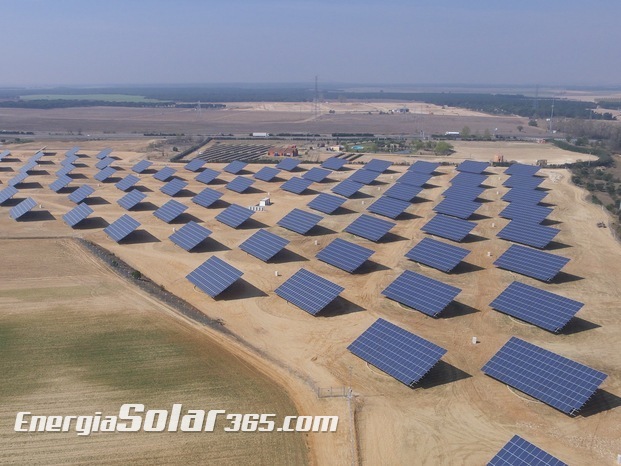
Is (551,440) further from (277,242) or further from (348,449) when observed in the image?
(277,242)

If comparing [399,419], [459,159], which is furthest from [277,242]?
[459,159]

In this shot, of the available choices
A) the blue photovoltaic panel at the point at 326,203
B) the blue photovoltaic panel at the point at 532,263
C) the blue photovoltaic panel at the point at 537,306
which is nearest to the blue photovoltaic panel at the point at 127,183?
the blue photovoltaic panel at the point at 326,203

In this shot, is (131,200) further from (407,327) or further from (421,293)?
(407,327)

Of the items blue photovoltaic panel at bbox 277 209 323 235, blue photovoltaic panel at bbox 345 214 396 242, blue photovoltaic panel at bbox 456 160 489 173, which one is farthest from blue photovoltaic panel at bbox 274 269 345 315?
blue photovoltaic panel at bbox 456 160 489 173

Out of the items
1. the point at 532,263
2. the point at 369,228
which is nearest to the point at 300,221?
the point at 369,228

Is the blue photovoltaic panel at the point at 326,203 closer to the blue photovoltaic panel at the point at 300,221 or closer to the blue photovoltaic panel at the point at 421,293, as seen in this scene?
the blue photovoltaic panel at the point at 300,221
